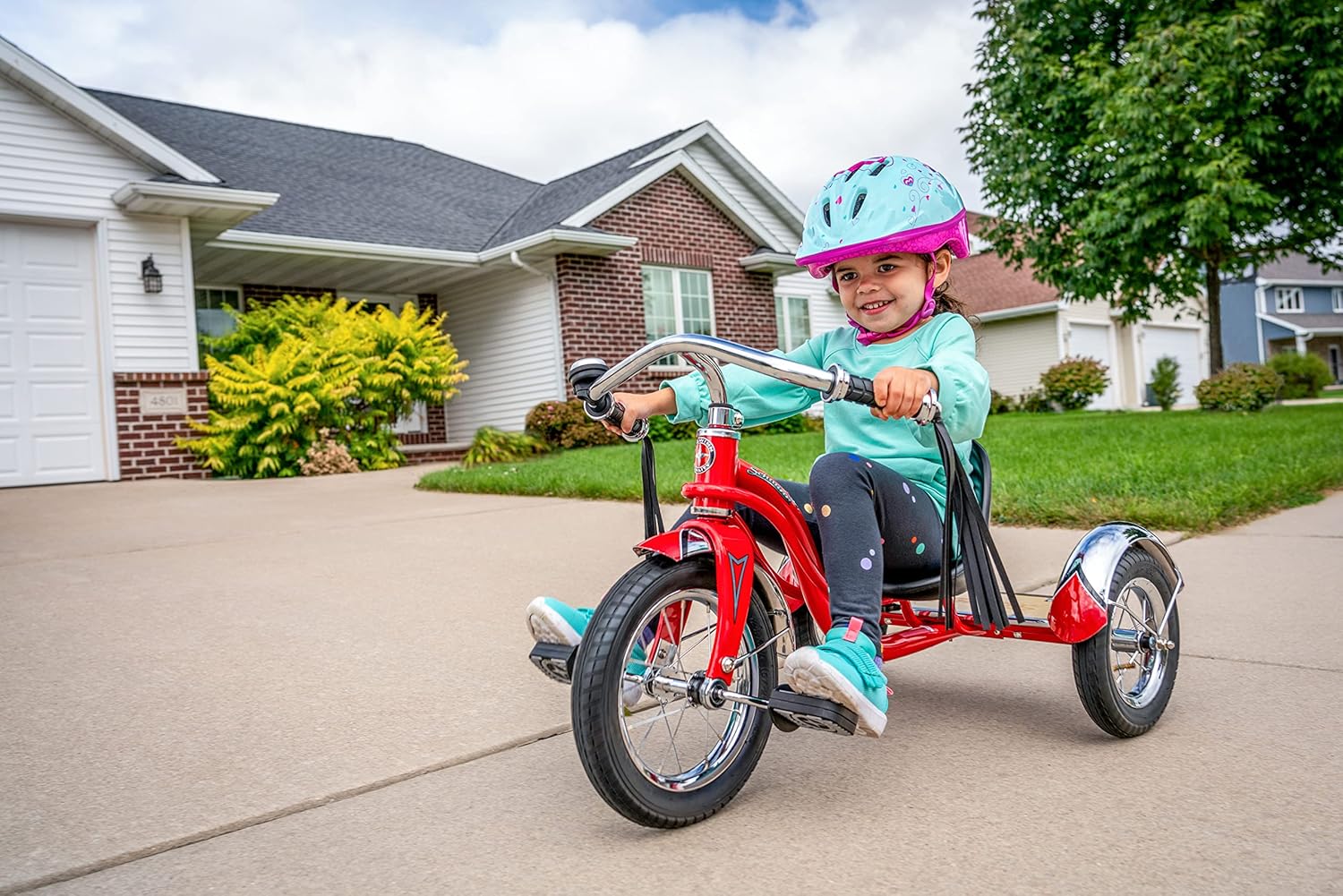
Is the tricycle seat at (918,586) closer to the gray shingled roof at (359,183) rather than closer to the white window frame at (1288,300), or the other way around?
the gray shingled roof at (359,183)

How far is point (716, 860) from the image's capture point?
1981 millimetres

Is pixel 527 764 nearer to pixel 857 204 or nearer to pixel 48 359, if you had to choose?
pixel 857 204

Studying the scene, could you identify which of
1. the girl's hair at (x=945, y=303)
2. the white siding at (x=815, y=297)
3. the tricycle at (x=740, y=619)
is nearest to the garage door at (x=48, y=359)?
the tricycle at (x=740, y=619)

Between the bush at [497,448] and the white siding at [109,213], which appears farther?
the bush at [497,448]

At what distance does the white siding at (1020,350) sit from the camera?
27609 millimetres

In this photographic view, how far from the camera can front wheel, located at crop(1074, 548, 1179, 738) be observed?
2510 millimetres

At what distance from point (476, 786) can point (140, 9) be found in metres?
12.3

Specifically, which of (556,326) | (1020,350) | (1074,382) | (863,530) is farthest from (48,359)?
(1020,350)

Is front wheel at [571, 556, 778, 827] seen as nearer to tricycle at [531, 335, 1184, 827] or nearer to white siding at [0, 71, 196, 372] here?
tricycle at [531, 335, 1184, 827]

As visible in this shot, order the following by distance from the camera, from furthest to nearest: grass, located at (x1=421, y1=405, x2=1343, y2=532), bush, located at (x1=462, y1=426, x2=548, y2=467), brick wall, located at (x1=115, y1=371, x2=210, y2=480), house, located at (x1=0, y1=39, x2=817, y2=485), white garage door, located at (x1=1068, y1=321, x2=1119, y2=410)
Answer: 1. white garage door, located at (x1=1068, y1=321, x2=1119, y2=410)
2. bush, located at (x1=462, y1=426, x2=548, y2=467)
3. brick wall, located at (x1=115, y1=371, x2=210, y2=480)
4. house, located at (x1=0, y1=39, x2=817, y2=485)
5. grass, located at (x1=421, y1=405, x2=1343, y2=532)

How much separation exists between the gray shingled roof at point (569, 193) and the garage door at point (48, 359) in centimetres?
589

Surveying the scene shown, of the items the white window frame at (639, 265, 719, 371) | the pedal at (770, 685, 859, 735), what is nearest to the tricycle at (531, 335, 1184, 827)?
the pedal at (770, 685, 859, 735)

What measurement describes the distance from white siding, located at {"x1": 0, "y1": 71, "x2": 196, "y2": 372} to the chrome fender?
10.8 m

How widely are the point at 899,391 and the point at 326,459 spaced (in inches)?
397
